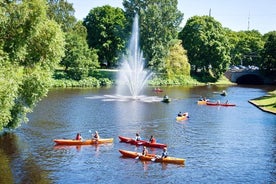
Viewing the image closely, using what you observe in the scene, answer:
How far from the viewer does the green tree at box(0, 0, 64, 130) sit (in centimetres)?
2981

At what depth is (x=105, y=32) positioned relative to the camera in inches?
5349

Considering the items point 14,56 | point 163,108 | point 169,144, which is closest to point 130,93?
point 163,108

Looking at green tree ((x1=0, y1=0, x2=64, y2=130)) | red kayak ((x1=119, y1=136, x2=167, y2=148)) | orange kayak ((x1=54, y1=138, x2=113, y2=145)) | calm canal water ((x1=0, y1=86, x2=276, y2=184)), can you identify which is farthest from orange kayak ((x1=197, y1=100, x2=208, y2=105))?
green tree ((x1=0, y1=0, x2=64, y2=130))

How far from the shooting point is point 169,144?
4753cm

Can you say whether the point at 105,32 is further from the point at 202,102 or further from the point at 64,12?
the point at 202,102

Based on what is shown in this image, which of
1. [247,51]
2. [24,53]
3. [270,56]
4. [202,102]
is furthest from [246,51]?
[24,53]

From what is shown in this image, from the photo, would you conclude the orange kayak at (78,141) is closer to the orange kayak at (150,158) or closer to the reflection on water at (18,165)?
the reflection on water at (18,165)

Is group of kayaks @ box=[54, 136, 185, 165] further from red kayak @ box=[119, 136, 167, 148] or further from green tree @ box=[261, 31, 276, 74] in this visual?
green tree @ box=[261, 31, 276, 74]

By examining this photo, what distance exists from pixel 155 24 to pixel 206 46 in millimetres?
27246

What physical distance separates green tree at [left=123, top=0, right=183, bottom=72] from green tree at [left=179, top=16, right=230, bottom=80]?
62.1 feet

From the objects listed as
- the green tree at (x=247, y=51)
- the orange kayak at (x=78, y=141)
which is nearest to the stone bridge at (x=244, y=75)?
the green tree at (x=247, y=51)

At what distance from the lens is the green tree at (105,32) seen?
134250 mm

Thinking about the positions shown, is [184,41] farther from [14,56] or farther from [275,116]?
[14,56]

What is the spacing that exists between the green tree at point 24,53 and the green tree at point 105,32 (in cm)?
9474
